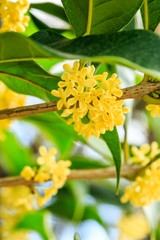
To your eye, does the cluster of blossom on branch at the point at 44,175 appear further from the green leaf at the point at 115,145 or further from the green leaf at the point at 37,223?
the green leaf at the point at 37,223

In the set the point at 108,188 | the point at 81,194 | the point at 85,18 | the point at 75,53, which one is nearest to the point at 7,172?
the point at 81,194

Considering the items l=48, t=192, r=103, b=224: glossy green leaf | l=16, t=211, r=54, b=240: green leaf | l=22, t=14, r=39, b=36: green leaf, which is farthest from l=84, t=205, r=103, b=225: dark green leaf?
l=22, t=14, r=39, b=36: green leaf

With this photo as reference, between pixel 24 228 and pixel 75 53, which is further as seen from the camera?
pixel 24 228

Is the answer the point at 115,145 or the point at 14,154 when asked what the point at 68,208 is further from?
the point at 115,145

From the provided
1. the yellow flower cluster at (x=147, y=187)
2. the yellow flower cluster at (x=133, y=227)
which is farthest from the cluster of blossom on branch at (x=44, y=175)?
the yellow flower cluster at (x=133, y=227)

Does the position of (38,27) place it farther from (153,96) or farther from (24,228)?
(24,228)

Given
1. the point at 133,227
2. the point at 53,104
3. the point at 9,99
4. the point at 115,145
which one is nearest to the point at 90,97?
the point at 53,104
